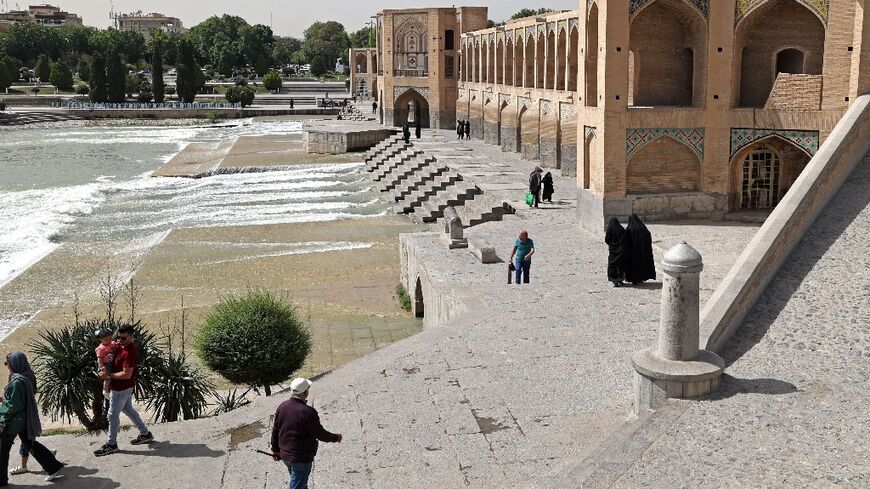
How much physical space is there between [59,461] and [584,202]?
11785 mm

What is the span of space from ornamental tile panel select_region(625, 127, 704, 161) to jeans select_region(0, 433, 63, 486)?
1178 centimetres

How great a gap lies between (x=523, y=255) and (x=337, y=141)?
27956mm

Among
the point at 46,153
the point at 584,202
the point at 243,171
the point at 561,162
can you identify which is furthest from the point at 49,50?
the point at 584,202

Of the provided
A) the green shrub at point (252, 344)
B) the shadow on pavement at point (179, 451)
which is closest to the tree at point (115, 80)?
the green shrub at point (252, 344)

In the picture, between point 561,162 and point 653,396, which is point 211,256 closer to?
point 561,162

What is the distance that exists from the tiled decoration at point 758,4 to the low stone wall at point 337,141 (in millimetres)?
24865

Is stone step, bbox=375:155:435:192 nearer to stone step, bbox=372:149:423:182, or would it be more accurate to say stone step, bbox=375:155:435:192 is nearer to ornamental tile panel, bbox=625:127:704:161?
stone step, bbox=372:149:423:182

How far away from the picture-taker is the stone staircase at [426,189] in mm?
20562

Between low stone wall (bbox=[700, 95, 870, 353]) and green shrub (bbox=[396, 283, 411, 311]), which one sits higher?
low stone wall (bbox=[700, 95, 870, 353])

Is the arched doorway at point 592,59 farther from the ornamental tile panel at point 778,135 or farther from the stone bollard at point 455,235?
the stone bollard at point 455,235

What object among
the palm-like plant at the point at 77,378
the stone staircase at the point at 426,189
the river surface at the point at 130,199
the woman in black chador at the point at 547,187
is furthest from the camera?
the river surface at the point at 130,199

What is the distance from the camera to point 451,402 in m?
7.76

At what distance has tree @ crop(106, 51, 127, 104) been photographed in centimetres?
6462

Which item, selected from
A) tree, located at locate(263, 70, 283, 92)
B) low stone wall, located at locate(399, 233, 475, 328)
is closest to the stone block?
low stone wall, located at locate(399, 233, 475, 328)
